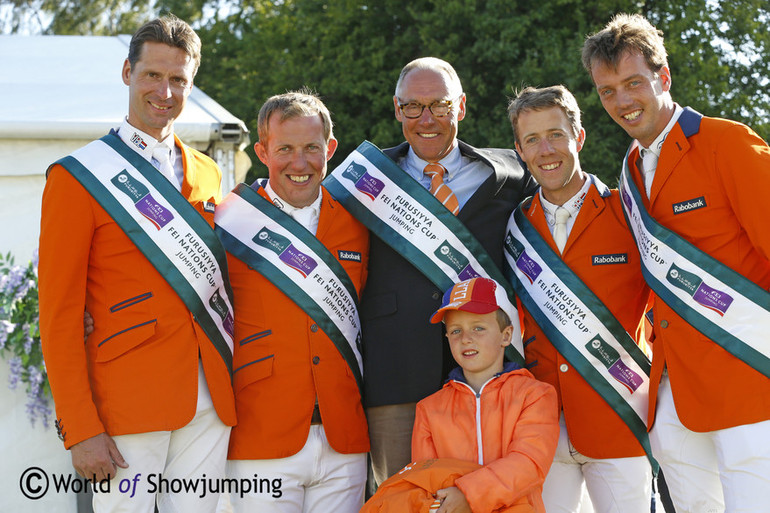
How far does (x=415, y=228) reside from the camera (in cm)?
362

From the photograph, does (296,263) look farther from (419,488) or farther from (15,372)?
(15,372)

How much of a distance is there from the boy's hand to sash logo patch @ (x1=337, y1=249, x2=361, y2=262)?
1.08 m

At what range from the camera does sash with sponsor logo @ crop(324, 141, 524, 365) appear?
3543 mm

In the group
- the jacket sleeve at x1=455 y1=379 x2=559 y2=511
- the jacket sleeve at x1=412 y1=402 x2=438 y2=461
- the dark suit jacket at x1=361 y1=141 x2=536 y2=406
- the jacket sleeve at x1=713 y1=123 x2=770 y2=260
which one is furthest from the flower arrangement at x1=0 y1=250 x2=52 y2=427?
the jacket sleeve at x1=713 y1=123 x2=770 y2=260

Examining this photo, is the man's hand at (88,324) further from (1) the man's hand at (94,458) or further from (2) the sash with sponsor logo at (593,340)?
(2) the sash with sponsor logo at (593,340)

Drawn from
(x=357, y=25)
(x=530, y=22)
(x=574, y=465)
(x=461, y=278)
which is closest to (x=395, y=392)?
(x=461, y=278)

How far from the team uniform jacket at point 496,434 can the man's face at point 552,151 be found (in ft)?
2.52

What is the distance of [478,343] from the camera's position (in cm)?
321

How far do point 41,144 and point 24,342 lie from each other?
1.55 meters

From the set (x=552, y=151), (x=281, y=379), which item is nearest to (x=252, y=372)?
(x=281, y=379)

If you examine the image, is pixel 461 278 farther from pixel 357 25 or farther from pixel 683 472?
pixel 357 25

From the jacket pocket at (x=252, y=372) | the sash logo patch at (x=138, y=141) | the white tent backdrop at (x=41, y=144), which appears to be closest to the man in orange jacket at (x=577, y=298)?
the jacket pocket at (x=252, y=372)

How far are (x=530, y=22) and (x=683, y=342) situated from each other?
7660 millimetres

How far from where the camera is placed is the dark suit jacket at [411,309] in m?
3.44
